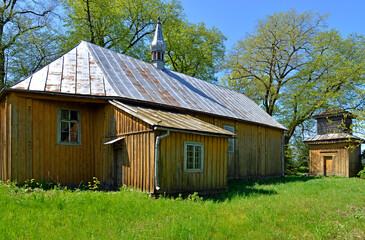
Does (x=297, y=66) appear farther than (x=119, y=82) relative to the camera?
Yes

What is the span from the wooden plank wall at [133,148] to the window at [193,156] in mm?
1475

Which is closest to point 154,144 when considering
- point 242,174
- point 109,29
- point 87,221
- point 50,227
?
point 87,221

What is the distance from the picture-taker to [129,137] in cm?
1175

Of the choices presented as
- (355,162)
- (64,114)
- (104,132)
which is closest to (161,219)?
(104,132)

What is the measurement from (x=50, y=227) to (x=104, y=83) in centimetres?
804

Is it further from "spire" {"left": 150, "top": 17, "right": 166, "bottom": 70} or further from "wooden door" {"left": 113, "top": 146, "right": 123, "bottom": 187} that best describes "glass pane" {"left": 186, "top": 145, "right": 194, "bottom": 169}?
"spire" {"left": 150, "top": 17, "right": 166, "bottom": 70}

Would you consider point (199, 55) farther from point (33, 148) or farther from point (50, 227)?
point (50, 227)

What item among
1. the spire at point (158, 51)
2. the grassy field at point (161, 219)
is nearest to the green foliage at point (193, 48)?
the spire at point (158, 51)

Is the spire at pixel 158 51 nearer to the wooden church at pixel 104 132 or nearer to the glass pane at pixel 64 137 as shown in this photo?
the wooden church at pixel 104 132

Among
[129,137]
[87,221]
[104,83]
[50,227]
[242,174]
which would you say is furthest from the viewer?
[242,174]

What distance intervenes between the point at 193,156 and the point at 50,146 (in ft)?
18.4

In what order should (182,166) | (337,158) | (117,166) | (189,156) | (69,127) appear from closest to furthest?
(182,166), (189,156), (117,166), (69,127), (337,158)

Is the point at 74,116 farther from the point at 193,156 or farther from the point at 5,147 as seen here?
the point at 193,156

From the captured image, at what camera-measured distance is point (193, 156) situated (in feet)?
38.5
